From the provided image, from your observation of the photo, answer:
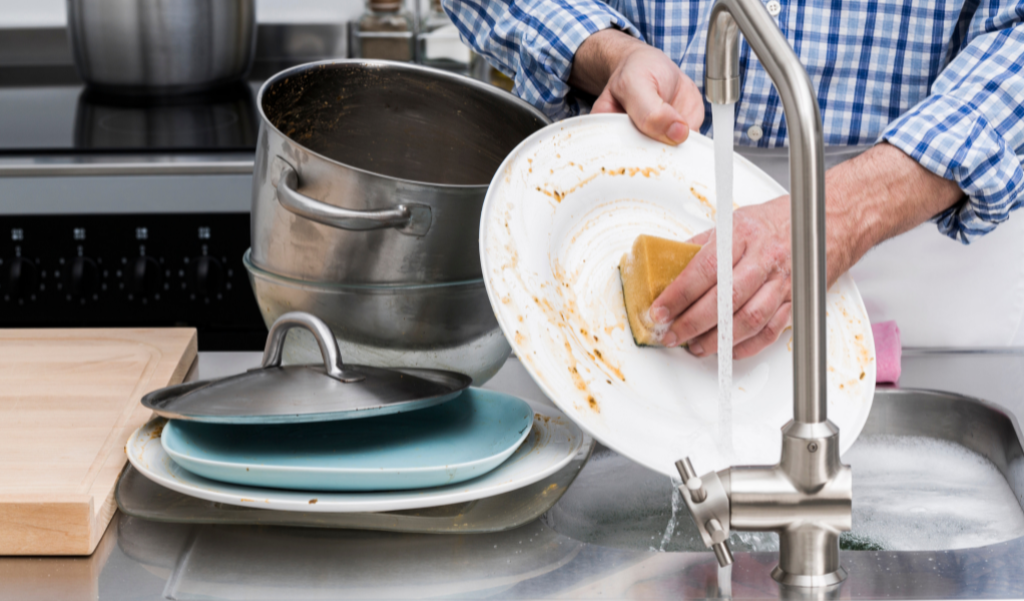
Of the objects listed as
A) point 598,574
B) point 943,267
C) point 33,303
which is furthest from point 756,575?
point 33,303

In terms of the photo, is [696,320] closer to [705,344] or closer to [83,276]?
[705,344]

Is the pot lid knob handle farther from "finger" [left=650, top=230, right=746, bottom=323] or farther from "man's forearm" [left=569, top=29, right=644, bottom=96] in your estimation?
"man's forearm" [left=569, top=29, right=644, bottom=96]

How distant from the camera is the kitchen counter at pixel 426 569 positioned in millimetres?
570

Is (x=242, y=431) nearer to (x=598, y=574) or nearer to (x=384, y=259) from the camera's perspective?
(x=384, y=259)

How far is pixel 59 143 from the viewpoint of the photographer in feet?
4.58

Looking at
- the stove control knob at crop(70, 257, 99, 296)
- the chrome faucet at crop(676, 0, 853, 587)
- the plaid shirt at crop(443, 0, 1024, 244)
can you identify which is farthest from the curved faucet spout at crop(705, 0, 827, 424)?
the stove control knob at crop(70, 257, 99, 296)

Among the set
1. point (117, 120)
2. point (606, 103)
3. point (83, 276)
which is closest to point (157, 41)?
point (117, 120)

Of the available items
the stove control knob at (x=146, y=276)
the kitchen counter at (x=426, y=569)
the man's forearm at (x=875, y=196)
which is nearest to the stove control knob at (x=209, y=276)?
the stove control knob at (x=146, y=276)

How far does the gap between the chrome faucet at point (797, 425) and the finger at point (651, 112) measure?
206mm

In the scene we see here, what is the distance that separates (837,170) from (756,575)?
413 mm

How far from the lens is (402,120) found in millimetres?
927

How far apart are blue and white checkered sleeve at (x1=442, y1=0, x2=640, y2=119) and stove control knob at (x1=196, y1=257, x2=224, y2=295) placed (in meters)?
0.50

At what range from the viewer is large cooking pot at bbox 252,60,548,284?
660 mm

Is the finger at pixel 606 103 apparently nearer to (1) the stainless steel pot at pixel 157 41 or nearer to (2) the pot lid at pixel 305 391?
(2) the pot lid at pixel 305 391
